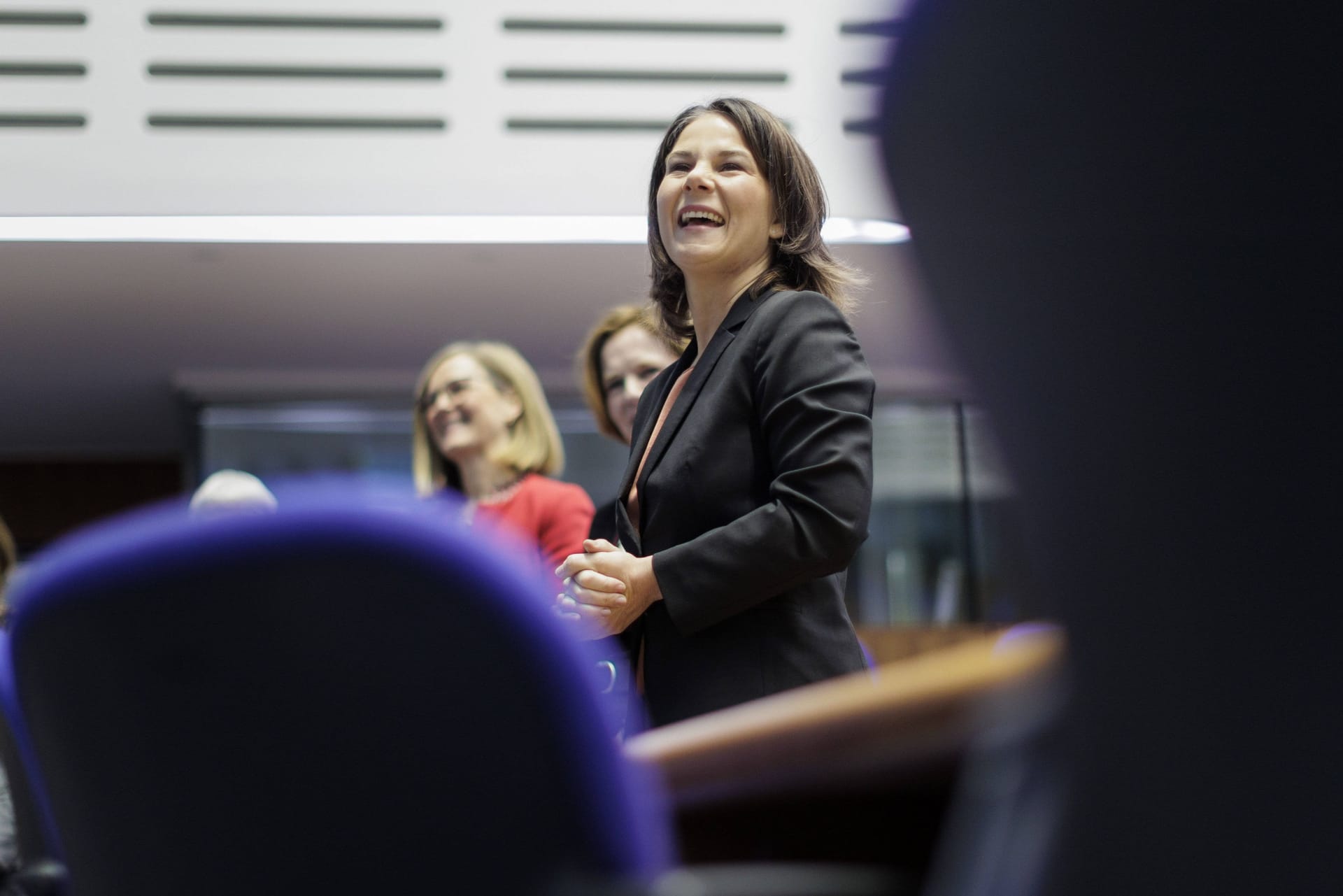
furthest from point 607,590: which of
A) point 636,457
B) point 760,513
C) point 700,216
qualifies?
point 700,216

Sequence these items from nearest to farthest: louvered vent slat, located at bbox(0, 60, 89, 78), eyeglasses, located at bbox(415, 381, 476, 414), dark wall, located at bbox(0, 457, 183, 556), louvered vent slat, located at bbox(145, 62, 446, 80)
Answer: eyeglasses, located at bbox(415, 381, 476, 414) < louvered vent slat, located at bbox(0, 60, 89, 78) < louvered vent slat, located at bbox(145, 62, 446, 80) < dark wall, located at bbox(0, 457, 183, 556)

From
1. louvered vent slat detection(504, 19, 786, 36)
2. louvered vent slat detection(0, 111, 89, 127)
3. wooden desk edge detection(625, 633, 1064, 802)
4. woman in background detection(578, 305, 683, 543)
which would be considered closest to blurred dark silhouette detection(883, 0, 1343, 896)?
wooden desk edge detection(625, 633, 1064, 802)

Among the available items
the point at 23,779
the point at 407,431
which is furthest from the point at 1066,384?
the point at 407,431

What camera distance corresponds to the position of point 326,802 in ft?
1.88

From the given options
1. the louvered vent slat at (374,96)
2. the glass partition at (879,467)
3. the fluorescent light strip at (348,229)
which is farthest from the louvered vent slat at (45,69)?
the glass partition at (879,467)

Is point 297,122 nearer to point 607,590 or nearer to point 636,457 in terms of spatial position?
point 636,457

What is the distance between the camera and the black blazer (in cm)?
116

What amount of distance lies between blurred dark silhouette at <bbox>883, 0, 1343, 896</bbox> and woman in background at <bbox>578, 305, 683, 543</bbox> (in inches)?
80.4

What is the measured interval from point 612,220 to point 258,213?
5.44 feet

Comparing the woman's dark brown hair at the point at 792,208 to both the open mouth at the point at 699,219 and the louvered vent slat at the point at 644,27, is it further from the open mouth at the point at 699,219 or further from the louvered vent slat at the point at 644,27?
the louvered vent slat at the point at 644,27

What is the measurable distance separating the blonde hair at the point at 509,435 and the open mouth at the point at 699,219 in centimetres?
130

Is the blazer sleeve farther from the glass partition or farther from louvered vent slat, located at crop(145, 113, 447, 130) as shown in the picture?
the glass partition

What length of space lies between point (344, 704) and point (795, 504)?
0.66 m

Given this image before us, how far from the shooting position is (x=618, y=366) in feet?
8.34
